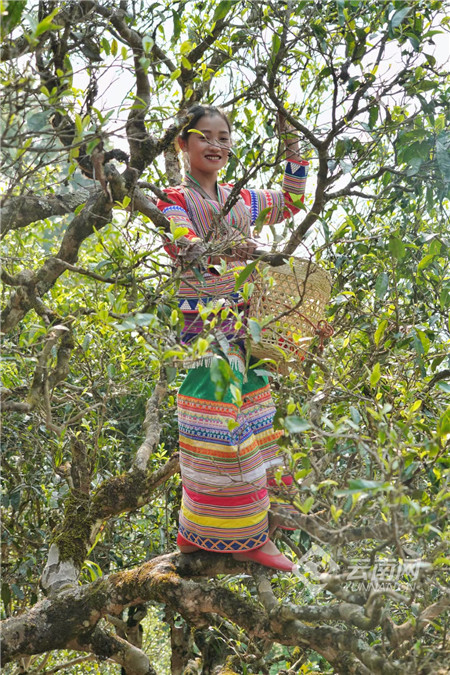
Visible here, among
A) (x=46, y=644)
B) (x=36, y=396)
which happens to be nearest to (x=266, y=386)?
(x=36, y=396)

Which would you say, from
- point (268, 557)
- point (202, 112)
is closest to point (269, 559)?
point (268, 557)

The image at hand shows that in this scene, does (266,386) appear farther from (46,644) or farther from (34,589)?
(34,589)

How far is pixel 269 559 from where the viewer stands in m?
2.54

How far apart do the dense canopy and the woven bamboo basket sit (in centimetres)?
9

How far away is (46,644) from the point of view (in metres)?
2.60

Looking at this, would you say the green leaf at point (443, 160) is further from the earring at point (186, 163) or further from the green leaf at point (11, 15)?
the green leaf at point (11, 15)

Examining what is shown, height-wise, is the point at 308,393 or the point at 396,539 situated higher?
the point at 308,393

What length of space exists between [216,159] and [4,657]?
1957 mm

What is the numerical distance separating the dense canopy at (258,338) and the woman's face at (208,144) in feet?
0.38

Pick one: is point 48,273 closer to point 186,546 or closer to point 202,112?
point 202,112

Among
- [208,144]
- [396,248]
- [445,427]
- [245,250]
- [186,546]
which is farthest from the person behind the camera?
[208,144]

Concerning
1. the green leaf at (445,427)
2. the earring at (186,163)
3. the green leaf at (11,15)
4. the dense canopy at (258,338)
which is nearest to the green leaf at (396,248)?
the dense canopy at (258,338)

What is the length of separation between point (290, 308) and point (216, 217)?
37 centimetres

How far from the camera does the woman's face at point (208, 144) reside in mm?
2809
